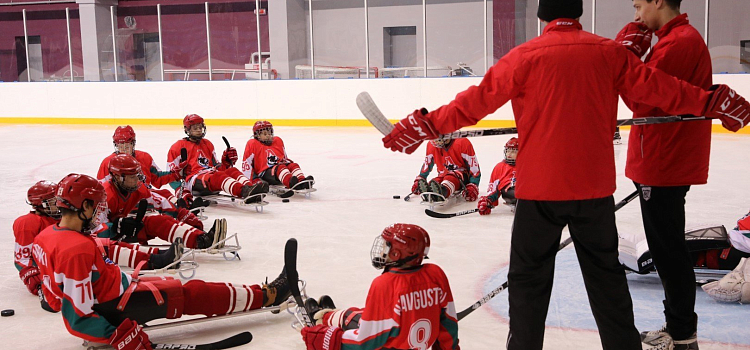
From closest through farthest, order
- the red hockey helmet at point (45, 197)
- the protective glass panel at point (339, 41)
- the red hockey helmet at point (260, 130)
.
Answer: the red hockey helmet at point (45, 197)
the red hockey helmet at point (260, 130)
the protective glass panel at point (339, 41)

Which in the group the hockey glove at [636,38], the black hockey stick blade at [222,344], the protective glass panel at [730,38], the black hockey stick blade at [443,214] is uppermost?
the protective glass panel at [730,38]

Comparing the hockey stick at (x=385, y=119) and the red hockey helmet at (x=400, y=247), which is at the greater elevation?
the hockey stick at (x=385, y=119)

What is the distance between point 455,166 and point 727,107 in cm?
393

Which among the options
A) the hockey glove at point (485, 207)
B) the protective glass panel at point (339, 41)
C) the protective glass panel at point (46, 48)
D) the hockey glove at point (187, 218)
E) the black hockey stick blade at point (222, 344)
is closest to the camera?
the black hockey stick blade at point (222, 344)

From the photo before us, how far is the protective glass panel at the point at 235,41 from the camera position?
14094 millimetres

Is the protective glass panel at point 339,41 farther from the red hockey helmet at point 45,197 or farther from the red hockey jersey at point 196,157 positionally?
the red hockey helmet at point 45,197

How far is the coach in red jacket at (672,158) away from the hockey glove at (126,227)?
A: 286cm

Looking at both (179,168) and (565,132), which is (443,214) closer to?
(179,168)

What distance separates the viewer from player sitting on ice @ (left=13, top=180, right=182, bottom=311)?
349cm

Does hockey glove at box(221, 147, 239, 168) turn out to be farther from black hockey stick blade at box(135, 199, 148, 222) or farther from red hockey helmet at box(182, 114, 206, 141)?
black hockey stick blade at box(135, 199, 148, 222)

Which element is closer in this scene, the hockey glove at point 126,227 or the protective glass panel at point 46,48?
the hockey glove at point 126,227

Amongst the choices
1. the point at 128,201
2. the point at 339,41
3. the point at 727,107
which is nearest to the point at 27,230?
the point at 128,201

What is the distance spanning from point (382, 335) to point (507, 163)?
3.60m

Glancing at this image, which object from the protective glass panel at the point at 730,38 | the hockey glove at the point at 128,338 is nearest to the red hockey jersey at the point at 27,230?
the hockey glove at the point at 128,338
